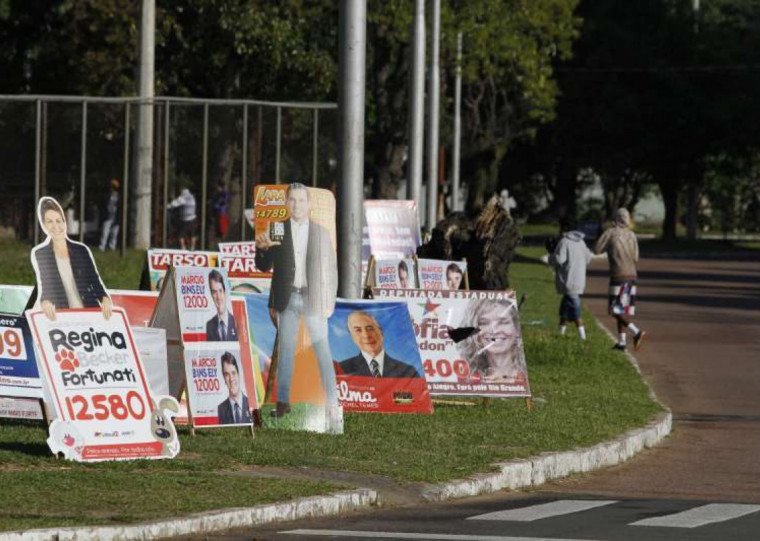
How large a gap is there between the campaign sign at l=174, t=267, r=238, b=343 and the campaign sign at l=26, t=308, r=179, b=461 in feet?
4.08

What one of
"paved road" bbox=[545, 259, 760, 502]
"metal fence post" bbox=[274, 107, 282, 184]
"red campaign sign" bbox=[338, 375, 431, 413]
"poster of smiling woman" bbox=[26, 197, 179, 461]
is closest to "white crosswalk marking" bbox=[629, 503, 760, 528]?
"paved road" bbox=[545, 259, 760, 502]

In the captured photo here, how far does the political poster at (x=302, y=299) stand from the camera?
46.4ft

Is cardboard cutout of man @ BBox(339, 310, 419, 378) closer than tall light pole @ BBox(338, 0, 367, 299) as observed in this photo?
Yes

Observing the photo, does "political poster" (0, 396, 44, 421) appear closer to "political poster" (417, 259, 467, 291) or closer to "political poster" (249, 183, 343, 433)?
"political poster" (249, 183, 343, 433)

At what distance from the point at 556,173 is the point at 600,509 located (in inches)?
3270

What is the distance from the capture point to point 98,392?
11984 mm

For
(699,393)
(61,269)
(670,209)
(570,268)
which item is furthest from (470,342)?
(670,209)

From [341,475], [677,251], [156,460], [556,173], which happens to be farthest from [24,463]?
[556,173]

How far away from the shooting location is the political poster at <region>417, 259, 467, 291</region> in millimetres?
22047

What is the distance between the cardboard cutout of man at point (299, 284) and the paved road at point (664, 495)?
237 cm

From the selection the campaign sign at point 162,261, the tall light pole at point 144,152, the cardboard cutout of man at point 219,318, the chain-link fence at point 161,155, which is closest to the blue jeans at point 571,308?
the campaign sign at point 162,261

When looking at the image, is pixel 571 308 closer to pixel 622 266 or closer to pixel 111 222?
pixel 622 266

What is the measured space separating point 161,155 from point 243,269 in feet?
46.4

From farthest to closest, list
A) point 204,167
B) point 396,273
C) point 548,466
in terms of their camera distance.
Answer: point 204,167, point 396,273, point 548,466
